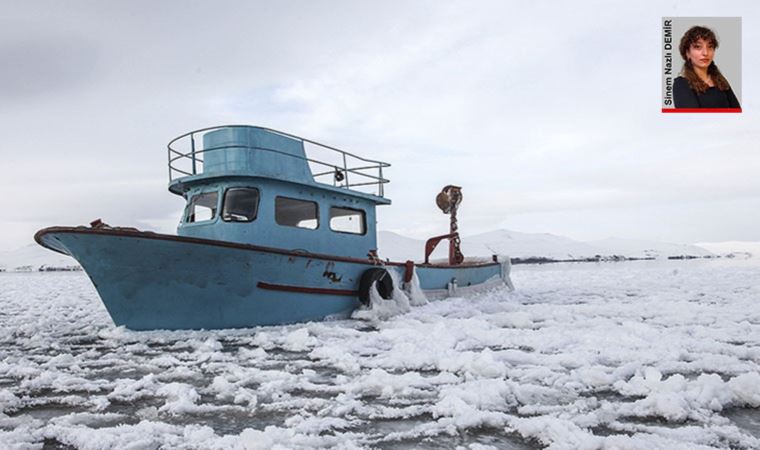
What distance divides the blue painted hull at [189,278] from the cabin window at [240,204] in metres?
1.24

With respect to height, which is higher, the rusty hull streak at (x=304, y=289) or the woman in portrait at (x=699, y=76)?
the woman in portrait at (x=699, y=76)

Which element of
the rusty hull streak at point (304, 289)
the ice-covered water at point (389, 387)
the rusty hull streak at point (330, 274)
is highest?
the rusty hull streak at point (330, 274)

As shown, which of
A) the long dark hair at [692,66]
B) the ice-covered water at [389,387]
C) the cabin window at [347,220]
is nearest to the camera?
the ice-covered water at [389,387]

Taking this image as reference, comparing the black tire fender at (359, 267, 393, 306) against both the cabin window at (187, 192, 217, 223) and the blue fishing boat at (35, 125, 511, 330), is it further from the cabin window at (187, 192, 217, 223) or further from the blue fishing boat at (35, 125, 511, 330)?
the cabin window at (187, 192, 217, 223)

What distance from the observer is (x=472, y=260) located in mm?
18594

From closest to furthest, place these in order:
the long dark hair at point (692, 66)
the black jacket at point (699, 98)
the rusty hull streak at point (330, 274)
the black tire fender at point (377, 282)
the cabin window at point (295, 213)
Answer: the black jacket at point (699, 98)
the long dark hair at point (692, 66)
the rusty hull streak at point (330, 274)
the cabin window at point (295, 213)
the black tire fender at point (377, 282)

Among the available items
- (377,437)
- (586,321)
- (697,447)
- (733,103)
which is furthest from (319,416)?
(733,103)

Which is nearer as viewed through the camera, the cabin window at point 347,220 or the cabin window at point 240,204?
the cabin window at point 240,204

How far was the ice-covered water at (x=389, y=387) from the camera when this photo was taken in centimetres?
316

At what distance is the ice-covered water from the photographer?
3160mm

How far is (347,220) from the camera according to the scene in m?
10.4

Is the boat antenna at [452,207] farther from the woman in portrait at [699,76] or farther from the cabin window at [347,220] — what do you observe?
the woman in portrait at [699,76]

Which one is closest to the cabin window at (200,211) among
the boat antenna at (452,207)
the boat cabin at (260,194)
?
the boat cabin at (260,194)

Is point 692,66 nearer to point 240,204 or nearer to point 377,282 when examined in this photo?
point 377,282
